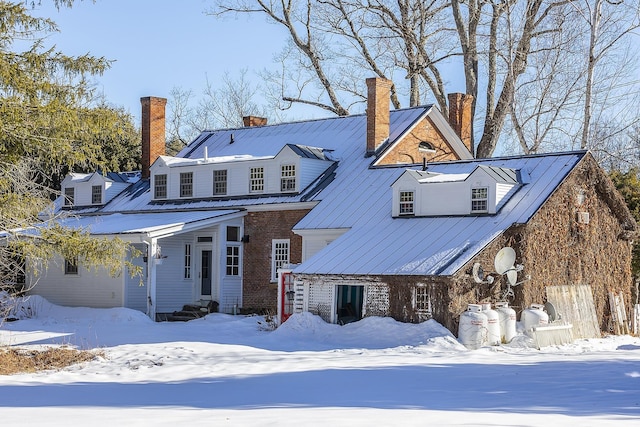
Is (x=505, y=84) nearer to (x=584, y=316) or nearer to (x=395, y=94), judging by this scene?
(x=395, y=94)

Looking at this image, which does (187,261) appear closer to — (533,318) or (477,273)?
(477,273)

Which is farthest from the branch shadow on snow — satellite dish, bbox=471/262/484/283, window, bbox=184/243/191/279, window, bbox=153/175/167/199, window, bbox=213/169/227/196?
window, bbox=153/175/167/199

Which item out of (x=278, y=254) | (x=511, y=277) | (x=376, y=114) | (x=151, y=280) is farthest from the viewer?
(x=376, y=114)

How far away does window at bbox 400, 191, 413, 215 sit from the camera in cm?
2688

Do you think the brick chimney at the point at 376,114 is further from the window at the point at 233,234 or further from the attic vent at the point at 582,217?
the attic vent at the point at 582,217

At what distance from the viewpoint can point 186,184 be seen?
3375cm

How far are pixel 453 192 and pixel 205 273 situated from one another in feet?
31.7

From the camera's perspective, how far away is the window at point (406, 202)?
26875 mm

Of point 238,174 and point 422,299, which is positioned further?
point 238,174

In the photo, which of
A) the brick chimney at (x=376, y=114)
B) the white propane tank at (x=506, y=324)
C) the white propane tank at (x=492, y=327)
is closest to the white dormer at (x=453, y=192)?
the white propane tank at (x=506, y=324)

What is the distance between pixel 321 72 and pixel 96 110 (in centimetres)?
2497

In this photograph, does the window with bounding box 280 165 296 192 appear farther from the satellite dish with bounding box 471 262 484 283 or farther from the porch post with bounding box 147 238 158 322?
the satellite dish with bounding box 471 262 484 283

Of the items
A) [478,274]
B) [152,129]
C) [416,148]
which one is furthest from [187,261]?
[478,274]

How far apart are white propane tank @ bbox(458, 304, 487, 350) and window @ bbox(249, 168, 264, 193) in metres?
11.4
